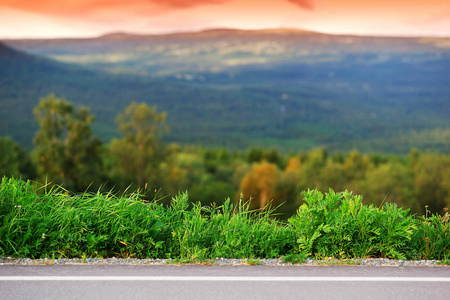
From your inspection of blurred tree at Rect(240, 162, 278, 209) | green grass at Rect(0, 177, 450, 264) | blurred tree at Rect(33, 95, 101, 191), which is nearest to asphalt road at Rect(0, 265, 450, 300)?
green grass at Rect(0, 177, 450, 264)

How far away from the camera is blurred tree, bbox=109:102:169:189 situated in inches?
4392

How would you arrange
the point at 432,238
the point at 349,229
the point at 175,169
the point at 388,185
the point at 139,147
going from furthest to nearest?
the point at 139,147, the point at 175,169, the point at 388,185, the point at 432,238, the point at 349,229

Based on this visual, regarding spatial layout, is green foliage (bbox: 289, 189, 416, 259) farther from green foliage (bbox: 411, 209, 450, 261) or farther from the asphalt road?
the asphalt road

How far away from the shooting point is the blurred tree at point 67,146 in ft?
290

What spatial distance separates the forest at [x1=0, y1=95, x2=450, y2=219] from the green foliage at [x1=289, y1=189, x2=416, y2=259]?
267 ft

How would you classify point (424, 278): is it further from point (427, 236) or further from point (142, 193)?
point (142, 193)

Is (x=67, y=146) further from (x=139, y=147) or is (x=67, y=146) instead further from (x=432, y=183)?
(x=432, y=183)

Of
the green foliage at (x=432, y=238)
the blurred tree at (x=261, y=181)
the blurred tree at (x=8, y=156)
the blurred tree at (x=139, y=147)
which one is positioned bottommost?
the blurred tree at (x=261, y=181)

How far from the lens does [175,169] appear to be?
11606cm

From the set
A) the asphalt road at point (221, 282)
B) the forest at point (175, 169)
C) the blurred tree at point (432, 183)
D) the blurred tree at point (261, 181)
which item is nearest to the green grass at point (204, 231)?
the asphalt road at point (221, 282)

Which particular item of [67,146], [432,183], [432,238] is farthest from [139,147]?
[432,238]

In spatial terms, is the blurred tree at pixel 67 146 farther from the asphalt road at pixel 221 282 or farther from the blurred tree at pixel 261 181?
the asphalt road at pixel 221 282

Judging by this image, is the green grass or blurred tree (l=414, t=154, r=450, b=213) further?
blurred tree (l=414, t=154, r=450, b=213)

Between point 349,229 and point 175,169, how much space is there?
111 metres
